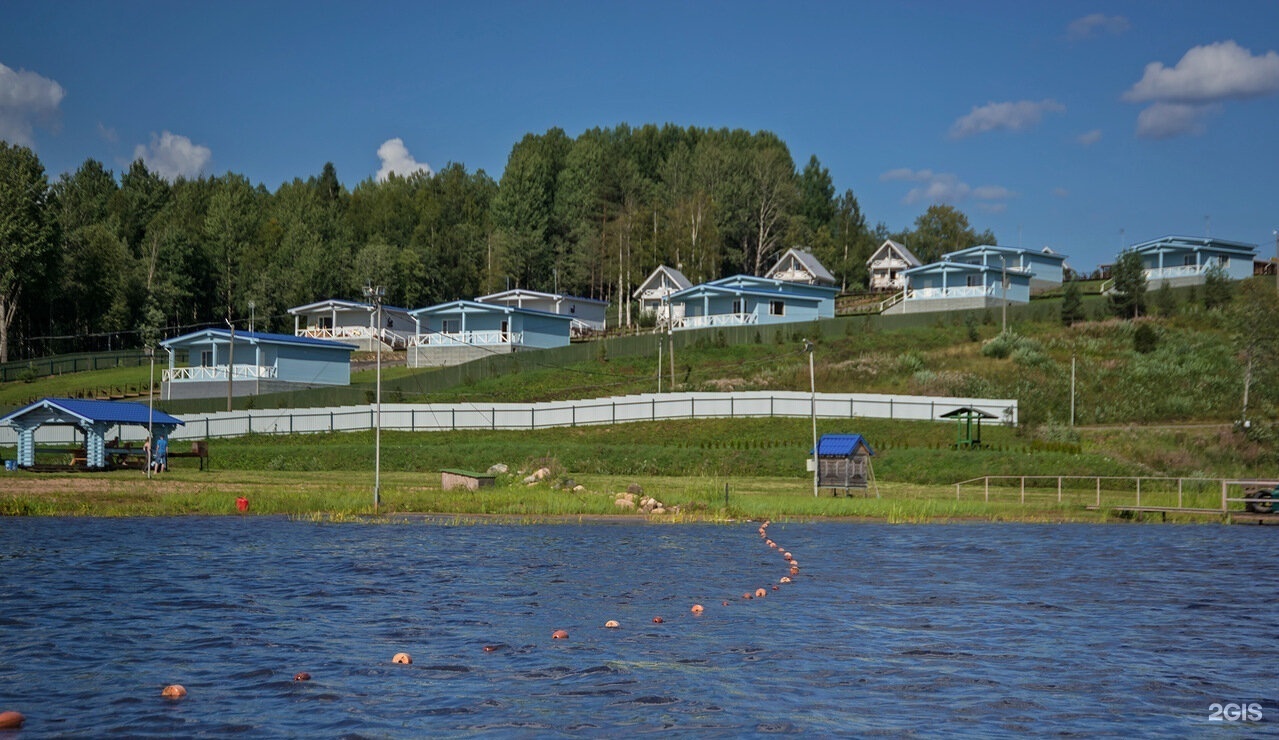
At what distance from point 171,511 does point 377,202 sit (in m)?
132

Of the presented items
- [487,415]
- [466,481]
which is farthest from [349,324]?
[466,481]

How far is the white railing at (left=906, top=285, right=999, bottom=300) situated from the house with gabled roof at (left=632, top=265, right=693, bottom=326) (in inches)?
947

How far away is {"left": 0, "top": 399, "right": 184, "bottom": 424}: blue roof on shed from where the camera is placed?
190ft

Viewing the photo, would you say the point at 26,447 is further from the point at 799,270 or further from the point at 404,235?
the point at 404,235

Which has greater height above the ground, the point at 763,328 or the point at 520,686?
the point at 763,328

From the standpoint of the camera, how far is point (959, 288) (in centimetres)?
11525

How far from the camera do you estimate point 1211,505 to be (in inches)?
1938

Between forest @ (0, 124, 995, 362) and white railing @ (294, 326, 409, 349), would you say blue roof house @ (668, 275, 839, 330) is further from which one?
white railing @ (294, 326, 409, 349)

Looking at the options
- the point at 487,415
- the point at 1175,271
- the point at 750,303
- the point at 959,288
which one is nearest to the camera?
the point at 487,415

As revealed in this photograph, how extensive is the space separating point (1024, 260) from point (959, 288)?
19433mm

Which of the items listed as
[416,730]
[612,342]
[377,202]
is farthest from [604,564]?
[377,202]

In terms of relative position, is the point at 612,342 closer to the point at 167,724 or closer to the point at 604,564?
the point at 604,564

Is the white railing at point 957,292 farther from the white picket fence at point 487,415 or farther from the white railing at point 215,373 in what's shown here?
the white railing at point 215,373

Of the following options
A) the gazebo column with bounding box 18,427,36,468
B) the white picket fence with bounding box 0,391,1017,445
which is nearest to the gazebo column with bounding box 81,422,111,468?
the gazebo column with bounding box 18,427,36,468
